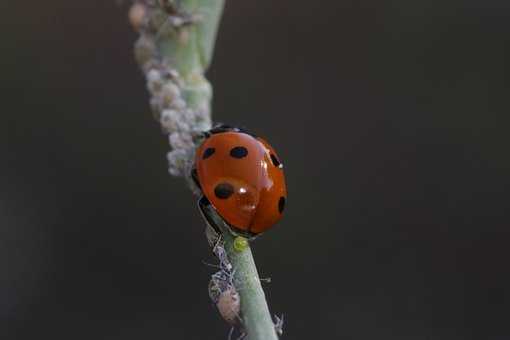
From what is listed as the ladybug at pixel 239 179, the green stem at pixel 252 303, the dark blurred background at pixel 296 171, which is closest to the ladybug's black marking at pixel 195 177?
the ladybug at pixel 239 179

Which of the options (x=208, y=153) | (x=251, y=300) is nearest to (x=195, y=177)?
(x=208, y=153)

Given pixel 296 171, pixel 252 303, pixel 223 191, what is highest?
pixel 296 171

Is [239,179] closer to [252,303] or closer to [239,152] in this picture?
[239,152]

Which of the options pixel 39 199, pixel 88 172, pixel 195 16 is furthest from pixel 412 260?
pixel 195 16

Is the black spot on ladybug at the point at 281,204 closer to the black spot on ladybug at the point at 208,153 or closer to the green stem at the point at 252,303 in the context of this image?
the black spot on ladybug at the point at 208,153

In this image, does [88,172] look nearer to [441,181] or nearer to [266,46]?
[266,46]

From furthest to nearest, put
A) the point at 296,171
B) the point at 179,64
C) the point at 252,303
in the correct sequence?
the point at 296,171
the point at 179,64
the point at 252,303

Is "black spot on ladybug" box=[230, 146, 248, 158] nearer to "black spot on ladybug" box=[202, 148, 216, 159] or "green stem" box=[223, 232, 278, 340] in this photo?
"black spot on ladybug" box=[202, 148, 216, 159]
